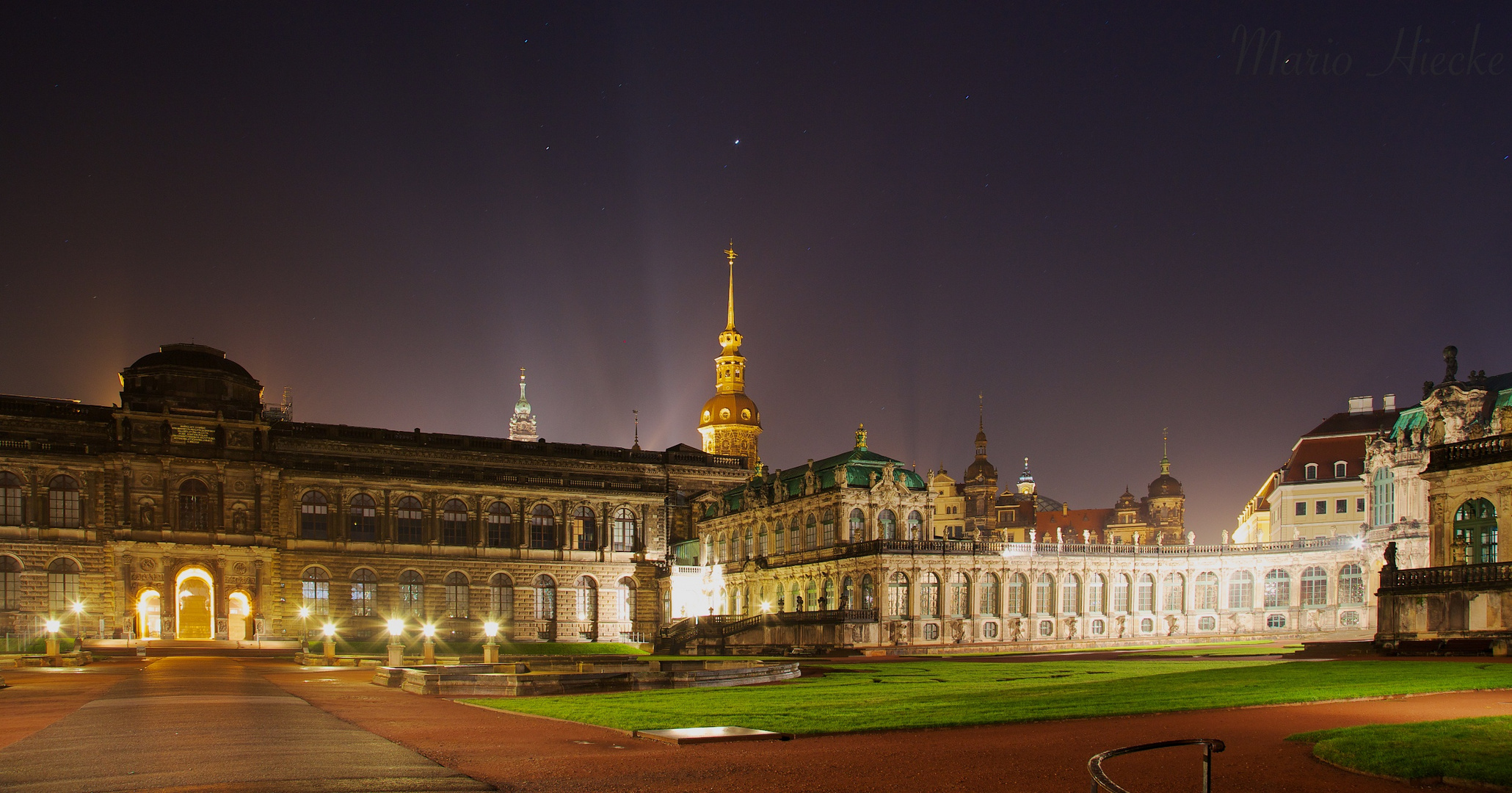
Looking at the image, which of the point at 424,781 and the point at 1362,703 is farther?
the point at 1362,703

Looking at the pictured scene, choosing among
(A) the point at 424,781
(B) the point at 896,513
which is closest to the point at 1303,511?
(B) the point at 896,513

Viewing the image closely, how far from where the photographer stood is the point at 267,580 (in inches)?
3270

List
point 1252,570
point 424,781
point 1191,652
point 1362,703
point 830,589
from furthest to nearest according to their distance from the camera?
point 1252,570 → point 830,589 → point 1191,652 → point 1362,703 → point 424,781

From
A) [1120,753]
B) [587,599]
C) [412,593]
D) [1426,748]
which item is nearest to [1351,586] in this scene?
[587,599]

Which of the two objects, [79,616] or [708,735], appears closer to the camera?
[708,735]

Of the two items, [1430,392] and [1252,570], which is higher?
[1430,392]

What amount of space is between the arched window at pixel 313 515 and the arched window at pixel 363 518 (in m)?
1.71

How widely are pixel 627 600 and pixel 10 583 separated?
135 feet

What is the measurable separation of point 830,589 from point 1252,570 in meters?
28.3

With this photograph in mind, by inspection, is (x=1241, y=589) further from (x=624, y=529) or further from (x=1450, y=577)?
(x=624, y=529)

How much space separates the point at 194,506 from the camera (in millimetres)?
82375

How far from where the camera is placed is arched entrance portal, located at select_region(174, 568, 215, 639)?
81.5 meters

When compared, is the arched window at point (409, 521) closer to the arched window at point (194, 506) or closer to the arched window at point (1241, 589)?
the arched window at point (194, 506)

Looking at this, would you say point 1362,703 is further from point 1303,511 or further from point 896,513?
point 1303,511
